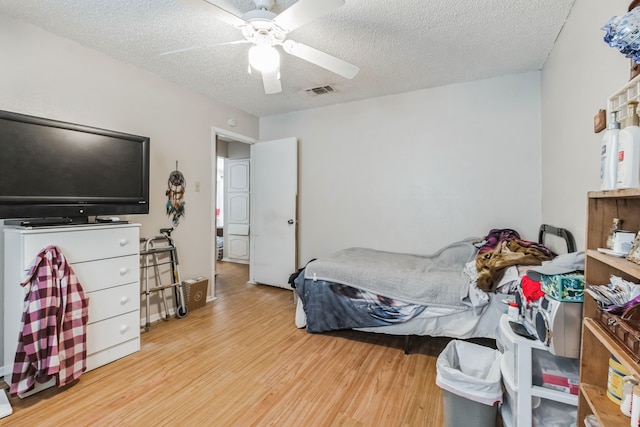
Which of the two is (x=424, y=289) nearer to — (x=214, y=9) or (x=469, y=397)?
(x=469, y=397)

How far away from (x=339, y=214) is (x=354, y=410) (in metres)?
2.42

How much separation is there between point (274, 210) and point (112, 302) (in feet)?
7.30

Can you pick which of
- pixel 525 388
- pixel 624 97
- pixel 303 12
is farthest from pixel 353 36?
pixel 525 388

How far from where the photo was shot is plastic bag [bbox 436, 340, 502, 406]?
4.42ft

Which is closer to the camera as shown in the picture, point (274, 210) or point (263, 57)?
point (263, 57)

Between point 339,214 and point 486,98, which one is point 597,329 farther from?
point 339,214

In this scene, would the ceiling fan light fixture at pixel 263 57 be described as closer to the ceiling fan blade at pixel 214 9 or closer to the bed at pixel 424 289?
the ceiling fan blade at pixel 214 9

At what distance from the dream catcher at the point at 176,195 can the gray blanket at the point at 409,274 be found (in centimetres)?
158

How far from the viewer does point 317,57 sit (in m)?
1.91

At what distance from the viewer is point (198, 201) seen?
11.1ft

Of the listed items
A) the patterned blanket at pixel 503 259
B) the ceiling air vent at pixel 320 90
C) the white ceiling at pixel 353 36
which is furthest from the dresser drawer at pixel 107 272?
the patterned blanket at pixel 503 259

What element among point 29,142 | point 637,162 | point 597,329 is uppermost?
point 29,142

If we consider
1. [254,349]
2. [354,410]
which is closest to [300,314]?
[254,349]

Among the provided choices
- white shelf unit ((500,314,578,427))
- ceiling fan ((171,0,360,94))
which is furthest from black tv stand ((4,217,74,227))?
white shelf unit ((500,314,578,427))
